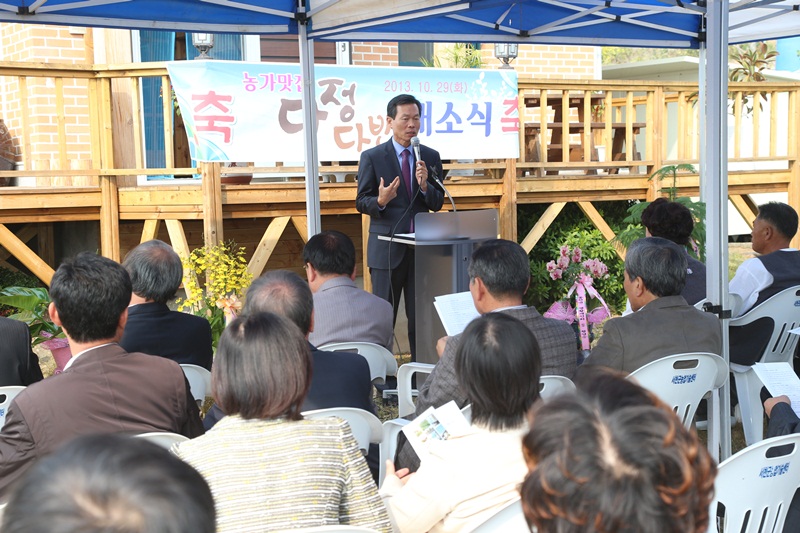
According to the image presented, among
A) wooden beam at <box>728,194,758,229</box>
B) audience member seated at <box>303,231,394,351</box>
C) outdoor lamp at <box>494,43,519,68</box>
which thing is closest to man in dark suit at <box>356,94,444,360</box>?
audience member seated at <box>303,231,394,351</box>

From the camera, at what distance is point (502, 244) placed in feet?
11.4

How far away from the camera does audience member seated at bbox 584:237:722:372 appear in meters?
3.42

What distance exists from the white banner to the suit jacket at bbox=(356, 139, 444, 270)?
180cm

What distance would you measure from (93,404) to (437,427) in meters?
0.93

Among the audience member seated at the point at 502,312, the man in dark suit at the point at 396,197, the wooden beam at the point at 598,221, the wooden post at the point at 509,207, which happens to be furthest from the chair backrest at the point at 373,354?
the wooden beam at the point at 598,221

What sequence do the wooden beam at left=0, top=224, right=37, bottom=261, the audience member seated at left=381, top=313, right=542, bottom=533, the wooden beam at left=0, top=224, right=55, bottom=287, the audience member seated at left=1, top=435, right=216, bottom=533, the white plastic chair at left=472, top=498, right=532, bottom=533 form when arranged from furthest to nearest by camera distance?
the wooden beam at left=0, top=224, right=37, bottom=261
the wooden beam at left=0, top=224, right=55, bottom=287
the audience member seated at left=381, top=313, right=542, bottom=533
the white plastic chair at left=472, top=498, right=532, bottom=533
the audience member seated at left=1, top=435, right=216, bottom=533

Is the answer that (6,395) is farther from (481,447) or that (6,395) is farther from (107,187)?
(107,187)

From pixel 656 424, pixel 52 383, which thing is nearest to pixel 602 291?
pixel 52 383

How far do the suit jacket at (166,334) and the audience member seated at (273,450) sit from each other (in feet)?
4.78

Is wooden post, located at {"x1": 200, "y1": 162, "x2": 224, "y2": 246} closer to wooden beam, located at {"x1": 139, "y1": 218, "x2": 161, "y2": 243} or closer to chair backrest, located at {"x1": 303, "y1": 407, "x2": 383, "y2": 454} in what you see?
wooden beam, located at {"x1": 139, "y1": 218, "x2": 161, "y2": 243}

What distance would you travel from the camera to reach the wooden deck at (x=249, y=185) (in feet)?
24.0

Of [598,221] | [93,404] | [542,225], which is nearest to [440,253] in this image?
[93,404]

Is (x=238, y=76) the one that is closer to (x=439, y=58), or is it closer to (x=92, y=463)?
(x=439, y=58)

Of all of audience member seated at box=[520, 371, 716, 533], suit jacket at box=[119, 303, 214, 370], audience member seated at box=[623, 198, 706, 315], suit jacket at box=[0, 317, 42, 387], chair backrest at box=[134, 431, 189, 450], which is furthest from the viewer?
audience member seated at box=[623, 198, 706, 315]
